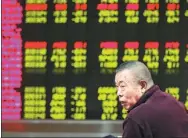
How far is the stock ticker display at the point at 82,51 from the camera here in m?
4.02

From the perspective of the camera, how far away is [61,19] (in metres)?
4.09

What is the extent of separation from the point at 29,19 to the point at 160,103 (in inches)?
83.3

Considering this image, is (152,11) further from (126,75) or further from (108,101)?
(126,75)

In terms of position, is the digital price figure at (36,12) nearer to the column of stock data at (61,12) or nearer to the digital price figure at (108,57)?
the column of stock data at (61,12)

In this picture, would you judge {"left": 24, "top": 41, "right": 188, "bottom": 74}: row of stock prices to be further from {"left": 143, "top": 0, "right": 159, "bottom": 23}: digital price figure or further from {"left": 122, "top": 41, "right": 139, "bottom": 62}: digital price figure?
{"left": 143, "top": 0, "right": 159, "bottom": 23}: digital price figure

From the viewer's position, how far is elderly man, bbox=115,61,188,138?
2131 mm

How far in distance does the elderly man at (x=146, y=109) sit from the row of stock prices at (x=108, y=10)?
5.66 feet

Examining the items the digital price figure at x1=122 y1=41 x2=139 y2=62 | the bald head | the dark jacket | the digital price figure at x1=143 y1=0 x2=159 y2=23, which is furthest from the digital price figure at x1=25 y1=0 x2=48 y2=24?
the dark jacket

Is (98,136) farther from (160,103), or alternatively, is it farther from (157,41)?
(160,103)

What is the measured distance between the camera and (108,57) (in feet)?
13.3

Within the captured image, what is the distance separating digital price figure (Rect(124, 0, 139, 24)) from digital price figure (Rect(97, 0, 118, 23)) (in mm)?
87

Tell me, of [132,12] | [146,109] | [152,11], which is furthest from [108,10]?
[146,109]

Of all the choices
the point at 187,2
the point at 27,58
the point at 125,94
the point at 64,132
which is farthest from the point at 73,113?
the point at 125,94

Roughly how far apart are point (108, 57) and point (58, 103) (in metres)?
0.54
